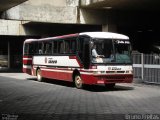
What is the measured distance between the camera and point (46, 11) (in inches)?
1067

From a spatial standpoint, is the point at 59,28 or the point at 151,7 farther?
the point at 59,28

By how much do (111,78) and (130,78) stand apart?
108 cm

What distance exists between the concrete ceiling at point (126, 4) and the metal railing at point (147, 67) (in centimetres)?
422

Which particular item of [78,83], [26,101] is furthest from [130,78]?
[26,101]

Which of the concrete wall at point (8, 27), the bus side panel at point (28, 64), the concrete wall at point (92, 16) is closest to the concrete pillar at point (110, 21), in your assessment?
the concrete wall at point (92, 16)

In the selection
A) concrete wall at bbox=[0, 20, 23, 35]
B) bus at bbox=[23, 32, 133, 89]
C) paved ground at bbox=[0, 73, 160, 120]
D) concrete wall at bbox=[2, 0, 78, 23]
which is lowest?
paved ground at bbox=[0, 73, 160, 120]

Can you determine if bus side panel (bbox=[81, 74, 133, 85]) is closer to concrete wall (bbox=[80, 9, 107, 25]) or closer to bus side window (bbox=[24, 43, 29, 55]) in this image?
bus side window (bbox=[24, 43, 29, 55])

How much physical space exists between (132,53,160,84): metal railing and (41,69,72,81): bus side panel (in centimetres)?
446

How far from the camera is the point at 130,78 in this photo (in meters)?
18.0

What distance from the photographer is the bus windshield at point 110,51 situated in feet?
56.8

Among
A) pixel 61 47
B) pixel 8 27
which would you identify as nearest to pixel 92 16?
pixel 61 47

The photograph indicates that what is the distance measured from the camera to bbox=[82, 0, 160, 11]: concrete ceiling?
24.7 meters

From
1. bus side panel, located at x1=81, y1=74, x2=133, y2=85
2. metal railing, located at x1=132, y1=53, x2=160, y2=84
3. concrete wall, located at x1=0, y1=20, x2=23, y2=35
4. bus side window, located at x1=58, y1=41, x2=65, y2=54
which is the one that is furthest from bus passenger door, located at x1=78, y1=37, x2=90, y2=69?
concrete wall, located at x1=0, y1=20, x2=23, y2=35

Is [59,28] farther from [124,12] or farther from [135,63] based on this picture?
[135,63]
